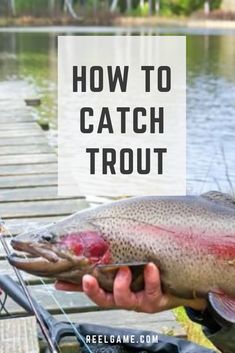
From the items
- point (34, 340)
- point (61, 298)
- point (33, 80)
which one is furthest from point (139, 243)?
point (33, 80)

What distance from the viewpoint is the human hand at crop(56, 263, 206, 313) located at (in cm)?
165

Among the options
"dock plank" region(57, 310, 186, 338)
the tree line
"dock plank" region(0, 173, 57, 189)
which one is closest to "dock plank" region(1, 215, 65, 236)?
"dock plank" region(0, 173, 57, 189)

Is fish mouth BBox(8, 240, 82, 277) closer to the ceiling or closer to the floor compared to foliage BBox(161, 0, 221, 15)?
closer to the ceiling

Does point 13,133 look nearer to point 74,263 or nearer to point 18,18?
point 74,263

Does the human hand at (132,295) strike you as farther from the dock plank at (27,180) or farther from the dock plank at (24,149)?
the dock plank at (24,149)

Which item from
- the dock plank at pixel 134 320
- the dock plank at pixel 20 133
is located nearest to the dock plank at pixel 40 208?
the dock plank at pixel 134 320

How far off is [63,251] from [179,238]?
0.78 ft

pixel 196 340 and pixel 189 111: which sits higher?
pixel 196 340

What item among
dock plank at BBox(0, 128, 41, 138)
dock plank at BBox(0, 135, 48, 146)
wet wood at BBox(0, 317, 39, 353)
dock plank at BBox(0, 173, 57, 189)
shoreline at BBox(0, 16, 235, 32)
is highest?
wet wood at BBox(0, 317, 39, 353)

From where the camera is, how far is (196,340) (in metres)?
2.69

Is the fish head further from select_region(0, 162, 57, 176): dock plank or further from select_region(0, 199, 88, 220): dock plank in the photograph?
select_region(0, 162, 57, 176): dock plank

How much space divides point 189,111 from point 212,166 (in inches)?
163

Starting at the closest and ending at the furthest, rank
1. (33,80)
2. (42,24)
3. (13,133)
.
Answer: (13,133), (33,80), (42,24)

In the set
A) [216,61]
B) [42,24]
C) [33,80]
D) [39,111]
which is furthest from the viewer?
[42,24]
